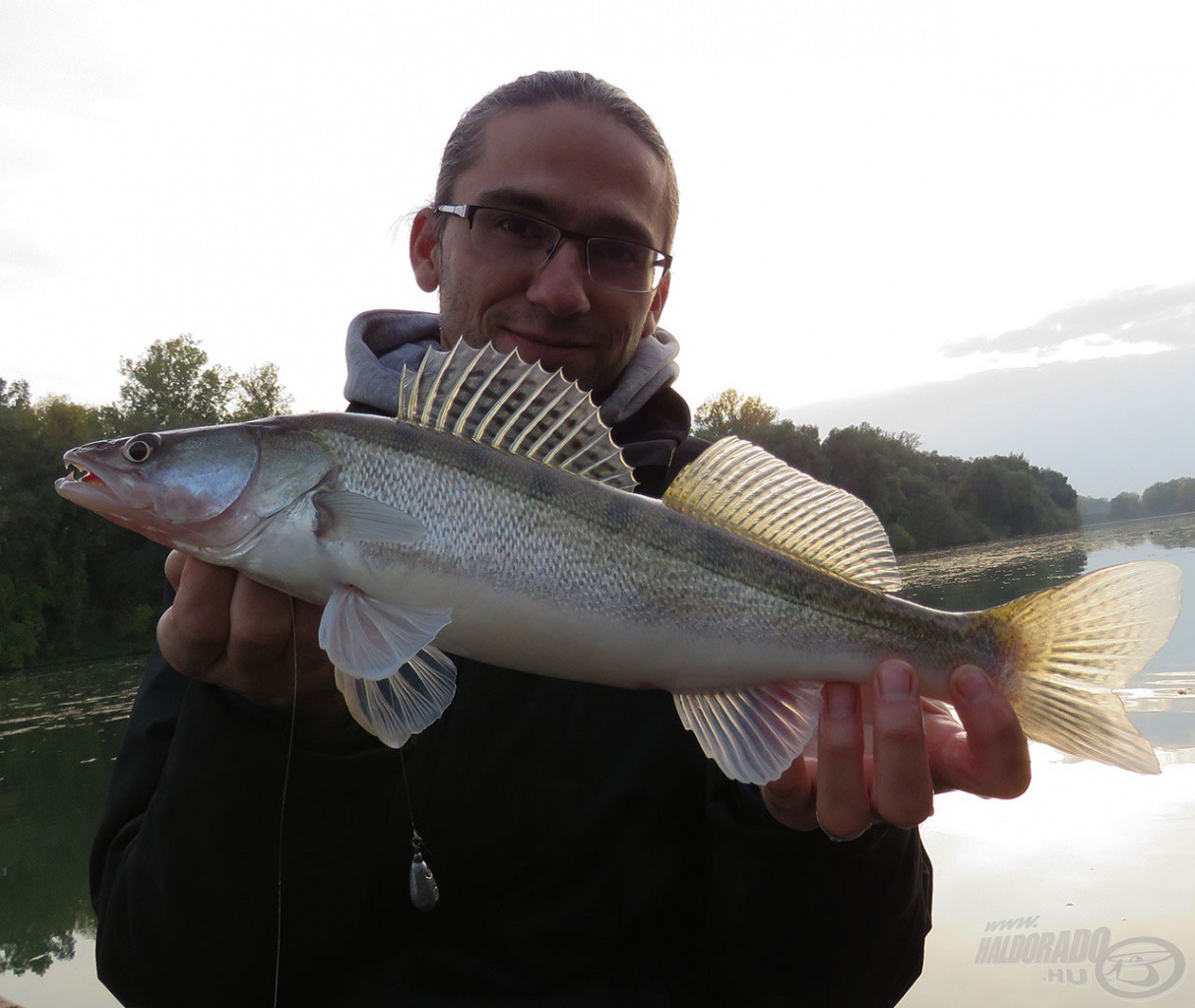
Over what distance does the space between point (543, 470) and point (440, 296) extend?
155cm

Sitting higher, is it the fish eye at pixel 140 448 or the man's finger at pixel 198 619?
the fish eye at pixel 140 448

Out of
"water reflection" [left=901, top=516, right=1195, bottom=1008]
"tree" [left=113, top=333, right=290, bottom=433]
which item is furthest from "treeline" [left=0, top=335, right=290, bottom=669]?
"water reflection" [left=901, top=516, right=1195, bottom=1008]

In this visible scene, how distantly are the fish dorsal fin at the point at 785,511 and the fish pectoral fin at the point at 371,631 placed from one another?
0.79 meters

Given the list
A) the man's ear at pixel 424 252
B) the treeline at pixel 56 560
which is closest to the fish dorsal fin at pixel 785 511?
the man's ear at pixel 424 252

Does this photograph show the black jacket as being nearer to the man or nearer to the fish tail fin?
the man

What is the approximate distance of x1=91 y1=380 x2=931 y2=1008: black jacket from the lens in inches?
82.4

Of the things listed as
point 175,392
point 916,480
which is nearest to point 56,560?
point 175,392

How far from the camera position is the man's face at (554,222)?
318 cm

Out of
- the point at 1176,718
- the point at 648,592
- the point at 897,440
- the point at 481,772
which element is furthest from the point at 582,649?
the point at 897,440

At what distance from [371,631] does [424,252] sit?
244cm

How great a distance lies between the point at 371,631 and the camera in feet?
6.23

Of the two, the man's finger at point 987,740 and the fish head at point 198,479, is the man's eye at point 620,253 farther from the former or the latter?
the man's finger at point 987,740

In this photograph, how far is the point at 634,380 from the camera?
11.5ft

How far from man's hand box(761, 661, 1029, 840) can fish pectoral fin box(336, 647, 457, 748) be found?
0.96 meters
